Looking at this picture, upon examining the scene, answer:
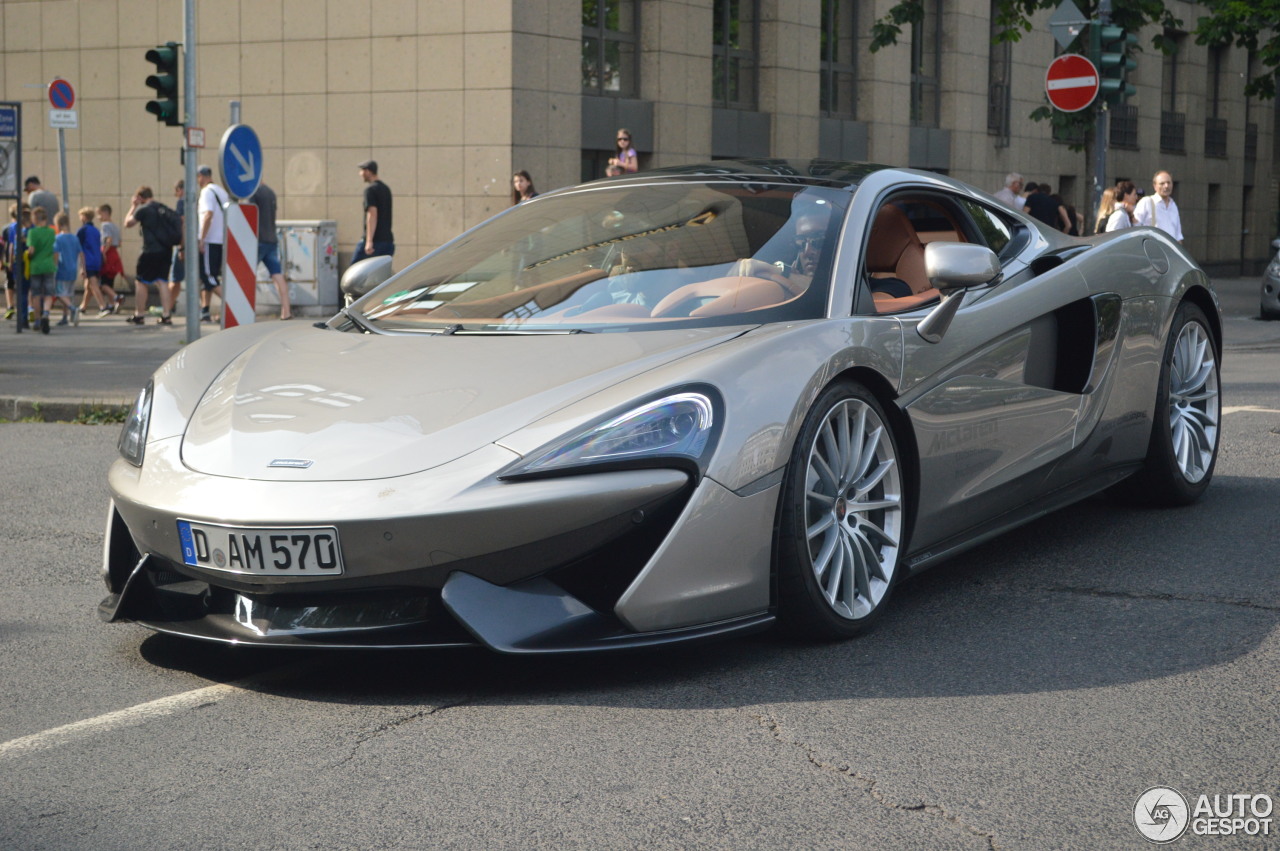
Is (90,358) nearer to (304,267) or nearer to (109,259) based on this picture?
(304,267)

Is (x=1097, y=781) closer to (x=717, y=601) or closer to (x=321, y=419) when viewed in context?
(x=717, y=601)

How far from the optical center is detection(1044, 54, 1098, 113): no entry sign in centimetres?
1518

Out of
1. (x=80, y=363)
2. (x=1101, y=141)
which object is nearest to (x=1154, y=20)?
(x=1101, y=141)

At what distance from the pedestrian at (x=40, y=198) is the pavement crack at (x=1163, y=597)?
16176 millimetres

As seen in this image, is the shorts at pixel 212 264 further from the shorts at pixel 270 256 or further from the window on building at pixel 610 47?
the window on building at pixel 610 47

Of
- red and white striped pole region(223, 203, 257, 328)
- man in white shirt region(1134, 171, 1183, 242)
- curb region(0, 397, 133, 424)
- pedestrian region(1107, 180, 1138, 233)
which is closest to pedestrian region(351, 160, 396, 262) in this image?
red and white striped pole region(223, 203, 257, 328)

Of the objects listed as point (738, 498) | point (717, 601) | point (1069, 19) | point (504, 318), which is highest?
point (1069, 19)

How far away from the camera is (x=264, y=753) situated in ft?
11.0

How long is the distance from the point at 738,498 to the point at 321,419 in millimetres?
1052

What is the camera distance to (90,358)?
47.2ft

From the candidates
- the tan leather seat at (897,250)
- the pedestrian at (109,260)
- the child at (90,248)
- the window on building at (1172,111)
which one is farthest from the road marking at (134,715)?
the window on building at (1172,111)

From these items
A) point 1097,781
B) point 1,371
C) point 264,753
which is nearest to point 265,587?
point 264,753

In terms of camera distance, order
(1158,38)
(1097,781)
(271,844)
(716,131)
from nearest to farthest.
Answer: (271,844), (1097,781), (1158,38), (716,131)

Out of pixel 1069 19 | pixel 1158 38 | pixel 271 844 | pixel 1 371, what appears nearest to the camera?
pixel 271 844
